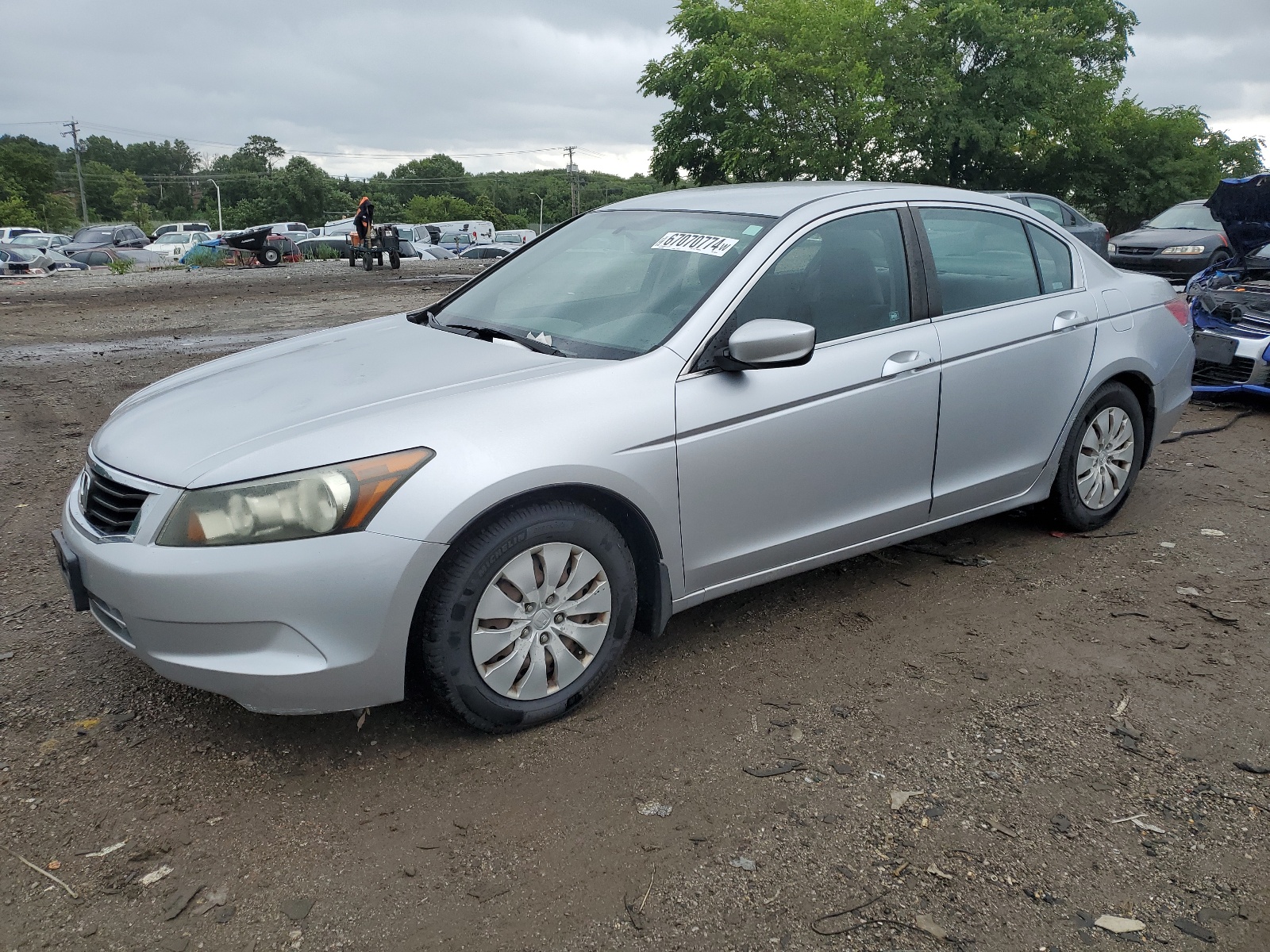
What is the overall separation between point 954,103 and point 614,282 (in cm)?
3421

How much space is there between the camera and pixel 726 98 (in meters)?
36.8

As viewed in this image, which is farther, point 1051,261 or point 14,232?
point 14,232

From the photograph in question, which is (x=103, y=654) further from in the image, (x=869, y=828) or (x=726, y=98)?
(x=726, y=98)

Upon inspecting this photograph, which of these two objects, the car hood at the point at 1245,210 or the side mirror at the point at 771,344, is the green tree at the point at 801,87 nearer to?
the car hood at the point at 1245,210

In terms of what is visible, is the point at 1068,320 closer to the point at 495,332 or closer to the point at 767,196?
the point at 767,196

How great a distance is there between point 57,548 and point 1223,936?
3.31 m

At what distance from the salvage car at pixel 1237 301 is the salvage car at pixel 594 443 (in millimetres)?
3433

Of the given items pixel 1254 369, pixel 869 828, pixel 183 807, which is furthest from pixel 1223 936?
pixel 1254 369

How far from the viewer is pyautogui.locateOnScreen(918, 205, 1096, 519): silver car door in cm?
395

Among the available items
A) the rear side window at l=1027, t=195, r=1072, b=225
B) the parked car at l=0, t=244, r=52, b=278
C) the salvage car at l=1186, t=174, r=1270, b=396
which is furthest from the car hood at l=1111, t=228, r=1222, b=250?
the parked car at l=0, t=244, r=52, b=278

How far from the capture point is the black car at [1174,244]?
15.9 metres

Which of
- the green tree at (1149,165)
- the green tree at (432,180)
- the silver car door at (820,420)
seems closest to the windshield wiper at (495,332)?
the silver car door at (820,420)

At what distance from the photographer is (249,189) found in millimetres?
100625

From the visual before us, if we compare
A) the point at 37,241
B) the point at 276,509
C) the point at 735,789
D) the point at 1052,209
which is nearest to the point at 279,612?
the point at 276,509
